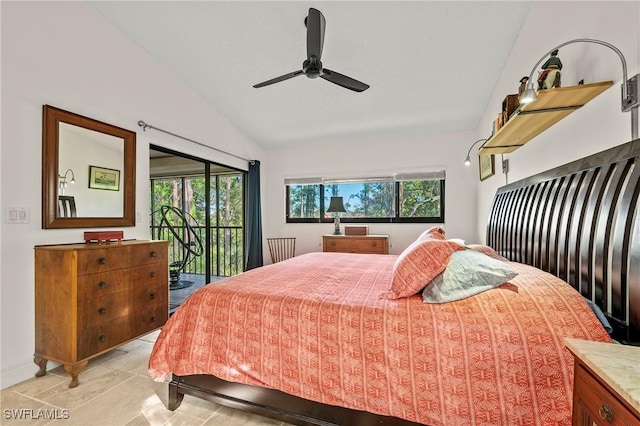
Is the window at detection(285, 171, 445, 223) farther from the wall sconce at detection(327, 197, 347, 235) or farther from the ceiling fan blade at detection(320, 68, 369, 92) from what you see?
the ceiling fan blade at detection(320, 68, 369, 92)

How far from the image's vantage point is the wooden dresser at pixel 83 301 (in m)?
1.99

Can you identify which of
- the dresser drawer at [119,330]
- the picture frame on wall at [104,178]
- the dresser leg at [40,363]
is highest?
the picture frame on wall at [104,178]

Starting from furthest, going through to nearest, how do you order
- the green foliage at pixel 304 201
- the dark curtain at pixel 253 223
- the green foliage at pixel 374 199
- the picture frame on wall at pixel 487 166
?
1. the green foliage at pixel 304 201
2. the dark curtain at pixel 253 223
3. the green foliage at pixel 374 199
4. the picture frame on wall at pixel 487 166

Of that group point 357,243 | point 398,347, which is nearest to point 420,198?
point 357,243

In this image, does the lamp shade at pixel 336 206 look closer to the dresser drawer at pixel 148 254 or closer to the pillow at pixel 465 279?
the dresser drawer at pixel 148 254

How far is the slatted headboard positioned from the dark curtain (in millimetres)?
3843

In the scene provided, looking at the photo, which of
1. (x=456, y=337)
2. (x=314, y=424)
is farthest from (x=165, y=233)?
(x=456, y=337)

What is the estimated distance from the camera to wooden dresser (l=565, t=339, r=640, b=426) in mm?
602

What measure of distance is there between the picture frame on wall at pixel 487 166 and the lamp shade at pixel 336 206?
2059mm

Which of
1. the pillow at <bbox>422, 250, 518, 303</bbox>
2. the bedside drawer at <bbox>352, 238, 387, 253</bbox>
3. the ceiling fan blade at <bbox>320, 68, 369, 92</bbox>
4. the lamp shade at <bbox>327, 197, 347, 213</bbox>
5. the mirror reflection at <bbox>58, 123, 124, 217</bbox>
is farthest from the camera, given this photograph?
the lamp shade at <bbox>327, 197, 347, 213</bbox>

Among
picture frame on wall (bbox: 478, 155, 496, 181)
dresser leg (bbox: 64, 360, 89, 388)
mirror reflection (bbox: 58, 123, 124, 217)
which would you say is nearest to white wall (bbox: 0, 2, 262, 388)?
mirror reflection (bbox: 58, 123, 124, 217)

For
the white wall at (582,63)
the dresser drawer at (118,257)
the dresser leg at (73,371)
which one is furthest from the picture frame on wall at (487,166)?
the dresser leg at (73,371)

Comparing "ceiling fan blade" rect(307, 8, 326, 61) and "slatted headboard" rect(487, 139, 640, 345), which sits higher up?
"ceiling fan blade" rect(307, 8, 326, 61)

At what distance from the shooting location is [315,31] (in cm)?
204
